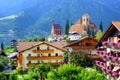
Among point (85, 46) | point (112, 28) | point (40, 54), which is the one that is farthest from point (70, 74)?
point (40, 54)

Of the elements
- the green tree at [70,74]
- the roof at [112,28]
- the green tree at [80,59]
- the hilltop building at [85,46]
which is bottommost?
the green tree at [70,74]

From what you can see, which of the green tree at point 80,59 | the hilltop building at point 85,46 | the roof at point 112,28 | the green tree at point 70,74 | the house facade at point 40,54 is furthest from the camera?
the house facade at point 40,54

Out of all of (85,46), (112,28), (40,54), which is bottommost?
(112,28)

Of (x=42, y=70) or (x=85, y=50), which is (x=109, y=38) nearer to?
(x=42, y=70)

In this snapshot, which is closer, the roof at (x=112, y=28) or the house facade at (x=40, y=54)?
the roof at (x=112, y=28)

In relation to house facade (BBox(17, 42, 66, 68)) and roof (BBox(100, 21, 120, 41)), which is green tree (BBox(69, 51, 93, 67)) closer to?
house facade (BBox(17, 42, 66, 68))

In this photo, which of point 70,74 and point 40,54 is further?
point 40,54

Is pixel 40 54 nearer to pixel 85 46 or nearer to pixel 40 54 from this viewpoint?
pixel 40 54

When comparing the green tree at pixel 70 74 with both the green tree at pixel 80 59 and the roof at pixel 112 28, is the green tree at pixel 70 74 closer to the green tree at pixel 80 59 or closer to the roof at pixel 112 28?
the roof at pixel 112 28

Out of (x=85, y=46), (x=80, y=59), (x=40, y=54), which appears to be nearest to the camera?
(x=80, y=59)

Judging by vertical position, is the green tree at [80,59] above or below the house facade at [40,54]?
below

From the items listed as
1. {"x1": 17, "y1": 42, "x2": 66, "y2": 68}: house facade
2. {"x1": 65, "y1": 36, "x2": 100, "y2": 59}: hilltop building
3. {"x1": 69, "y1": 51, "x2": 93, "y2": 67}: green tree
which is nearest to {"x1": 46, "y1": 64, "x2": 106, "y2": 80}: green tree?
{"x1": 69, "y1": 51, "x2": 93, "y2": 67}: green tree

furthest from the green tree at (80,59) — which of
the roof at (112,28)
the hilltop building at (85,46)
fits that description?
the roof at (112,28)

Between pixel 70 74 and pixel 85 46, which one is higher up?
pixel 85 46
